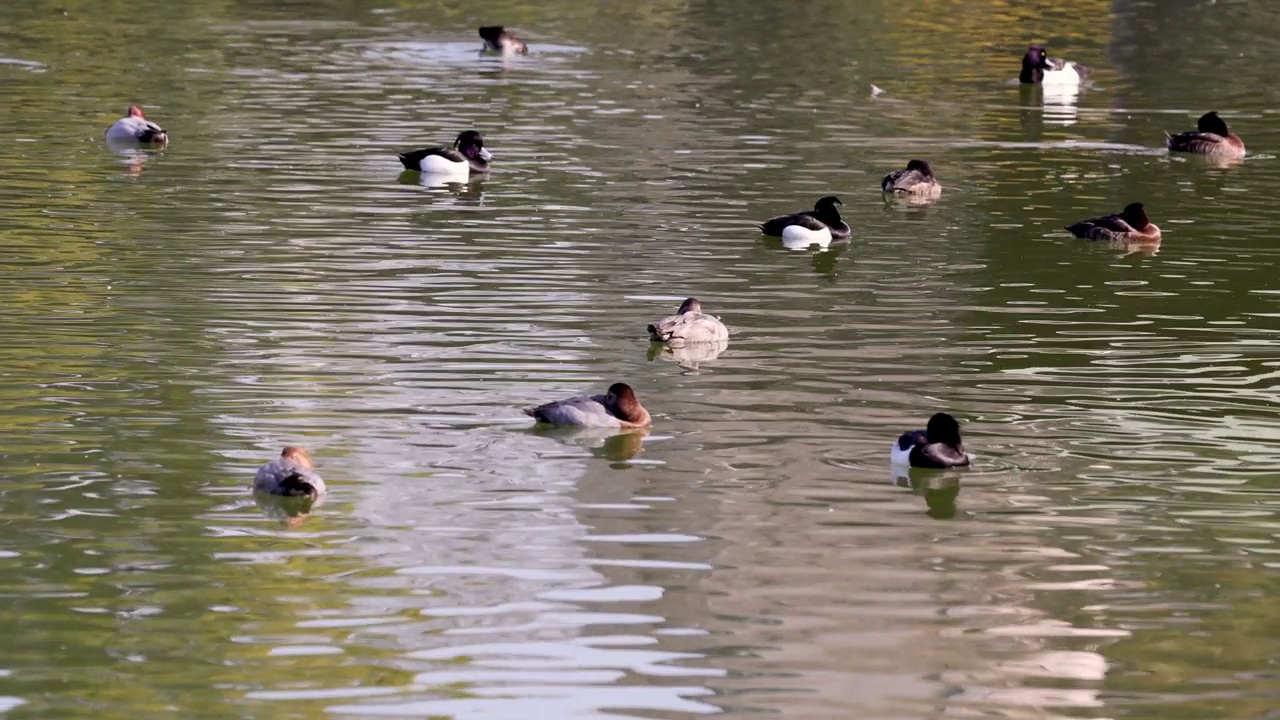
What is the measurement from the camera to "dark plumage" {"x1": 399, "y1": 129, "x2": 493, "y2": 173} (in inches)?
1251

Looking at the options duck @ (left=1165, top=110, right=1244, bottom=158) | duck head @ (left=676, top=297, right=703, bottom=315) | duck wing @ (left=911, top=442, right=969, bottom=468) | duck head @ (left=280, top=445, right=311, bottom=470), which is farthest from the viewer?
duck @ (left=1165, top=110, right=1244, bottom=158)

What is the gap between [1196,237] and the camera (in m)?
28.5

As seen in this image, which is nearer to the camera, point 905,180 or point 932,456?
point 932,456

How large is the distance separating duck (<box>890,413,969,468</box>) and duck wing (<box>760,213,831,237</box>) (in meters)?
10.4

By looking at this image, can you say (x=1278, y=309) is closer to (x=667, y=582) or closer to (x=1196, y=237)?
(x=1196, y=237)

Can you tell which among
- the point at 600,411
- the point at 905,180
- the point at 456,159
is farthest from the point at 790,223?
the point at 600,411

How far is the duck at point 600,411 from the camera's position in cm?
1745

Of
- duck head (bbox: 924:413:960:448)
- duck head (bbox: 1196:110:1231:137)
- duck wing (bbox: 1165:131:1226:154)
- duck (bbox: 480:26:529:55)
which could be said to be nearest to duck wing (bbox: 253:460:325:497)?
duck head (bbox: 924:413:960:448)

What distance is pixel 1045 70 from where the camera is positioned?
4516 centimetres

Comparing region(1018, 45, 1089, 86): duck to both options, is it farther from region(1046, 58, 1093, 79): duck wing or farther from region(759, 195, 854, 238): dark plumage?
region(759, 195, 854, 238): dark plumage

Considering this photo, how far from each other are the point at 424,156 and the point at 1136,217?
10.8 meters

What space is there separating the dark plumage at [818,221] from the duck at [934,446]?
34.2 ft

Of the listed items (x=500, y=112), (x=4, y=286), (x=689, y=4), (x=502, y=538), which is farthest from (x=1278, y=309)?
(x=689, y=4)

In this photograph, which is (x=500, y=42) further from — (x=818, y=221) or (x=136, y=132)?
(x=818, y=221)
